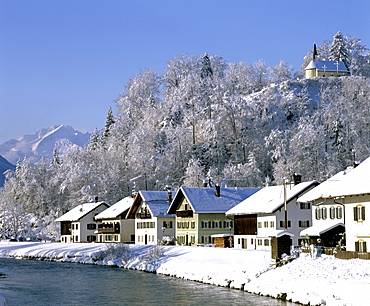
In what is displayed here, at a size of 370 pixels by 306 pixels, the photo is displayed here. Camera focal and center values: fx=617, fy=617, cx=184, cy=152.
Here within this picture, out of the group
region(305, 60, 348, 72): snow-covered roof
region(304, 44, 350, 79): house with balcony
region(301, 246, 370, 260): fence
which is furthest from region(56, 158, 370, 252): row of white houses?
region(305, 60, 348, 72): snow-covered roof

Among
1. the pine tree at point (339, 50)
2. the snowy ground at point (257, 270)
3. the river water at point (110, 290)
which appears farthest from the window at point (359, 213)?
the pine tree at point (339, 50)

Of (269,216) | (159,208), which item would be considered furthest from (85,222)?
(269,216)

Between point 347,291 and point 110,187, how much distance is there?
8871 centimetres

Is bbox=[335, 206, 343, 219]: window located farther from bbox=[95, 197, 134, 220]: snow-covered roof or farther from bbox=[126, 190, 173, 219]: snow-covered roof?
bbox=[95, 197, 134, 220]: snow-covered roof

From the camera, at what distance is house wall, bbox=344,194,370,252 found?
43.2m

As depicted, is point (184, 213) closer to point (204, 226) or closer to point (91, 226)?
point (204, 226)

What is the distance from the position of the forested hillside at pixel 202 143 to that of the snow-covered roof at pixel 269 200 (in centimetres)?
2974

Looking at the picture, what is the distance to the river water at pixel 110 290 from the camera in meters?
39.7

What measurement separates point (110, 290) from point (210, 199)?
36.3 metres

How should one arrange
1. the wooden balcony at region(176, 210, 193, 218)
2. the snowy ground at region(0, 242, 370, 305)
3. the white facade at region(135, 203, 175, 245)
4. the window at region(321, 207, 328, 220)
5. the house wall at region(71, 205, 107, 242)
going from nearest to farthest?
the snowy ground at region(0, 242, 370, 305) < the window at region(321, 207, 328, 220) < the wooden balcony at region(176, 210, 193, 218) < the white facade at region(135, 203, 175, 245) < the house wall at region(71, 205, 107, 242)

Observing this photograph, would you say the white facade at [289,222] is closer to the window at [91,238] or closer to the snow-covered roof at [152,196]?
the snow-covered roof at [152,196]

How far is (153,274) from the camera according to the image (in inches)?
2320

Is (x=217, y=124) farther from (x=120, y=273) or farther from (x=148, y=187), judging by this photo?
(x=120, y=273)

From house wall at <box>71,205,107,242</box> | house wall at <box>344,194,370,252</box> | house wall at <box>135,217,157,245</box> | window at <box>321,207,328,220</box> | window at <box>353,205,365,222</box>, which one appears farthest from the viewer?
house wall at <box>71,205,107,242</box>
